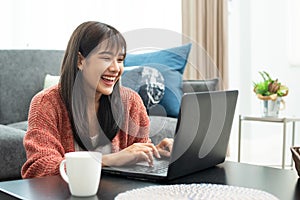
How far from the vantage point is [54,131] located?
4.73 ft

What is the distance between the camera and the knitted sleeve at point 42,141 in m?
1.34

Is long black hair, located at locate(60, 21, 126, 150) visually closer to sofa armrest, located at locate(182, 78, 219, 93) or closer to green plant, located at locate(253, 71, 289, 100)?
sofa armrest, located at locate(182, 78, 219, 93)

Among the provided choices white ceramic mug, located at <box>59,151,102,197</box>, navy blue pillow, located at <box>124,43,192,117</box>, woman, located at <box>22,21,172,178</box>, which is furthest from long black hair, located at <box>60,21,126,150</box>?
navy blue pillow, located at <box>124,43,192,117</box>

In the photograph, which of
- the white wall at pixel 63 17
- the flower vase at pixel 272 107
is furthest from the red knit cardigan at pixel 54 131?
the white wall at pixel 63 17

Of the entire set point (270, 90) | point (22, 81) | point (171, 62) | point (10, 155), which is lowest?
point (10, 155)

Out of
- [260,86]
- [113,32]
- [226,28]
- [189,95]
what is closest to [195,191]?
[189,95]

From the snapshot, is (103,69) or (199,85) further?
(199,85)

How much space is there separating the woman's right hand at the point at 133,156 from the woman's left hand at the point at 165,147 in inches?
0.4

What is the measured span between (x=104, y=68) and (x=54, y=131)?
273mm

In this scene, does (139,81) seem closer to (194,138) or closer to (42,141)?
(42,141)

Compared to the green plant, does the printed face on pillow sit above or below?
above

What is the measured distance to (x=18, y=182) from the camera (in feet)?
3.82

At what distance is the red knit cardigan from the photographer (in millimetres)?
1354

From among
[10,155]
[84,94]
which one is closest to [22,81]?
[10,155]
